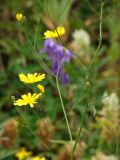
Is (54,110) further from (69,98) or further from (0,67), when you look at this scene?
(0,67)

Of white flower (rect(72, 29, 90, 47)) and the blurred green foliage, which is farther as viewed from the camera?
white flower (rect(72, 29, 90, 47))

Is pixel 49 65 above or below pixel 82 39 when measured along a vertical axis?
below

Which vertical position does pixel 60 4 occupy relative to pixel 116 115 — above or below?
above

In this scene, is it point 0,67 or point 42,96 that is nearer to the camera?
point 42,96

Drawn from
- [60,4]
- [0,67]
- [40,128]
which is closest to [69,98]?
[40,128]

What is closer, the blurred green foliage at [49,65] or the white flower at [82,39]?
the blurred green foliage at [49,65]

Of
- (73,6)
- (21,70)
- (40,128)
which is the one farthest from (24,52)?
(73,6)

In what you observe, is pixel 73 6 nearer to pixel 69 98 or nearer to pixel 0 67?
pixel 0 67

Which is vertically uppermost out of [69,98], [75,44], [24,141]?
[75,44]

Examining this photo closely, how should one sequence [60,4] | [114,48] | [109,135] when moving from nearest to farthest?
[109,135] < [114,48] < [60,4]

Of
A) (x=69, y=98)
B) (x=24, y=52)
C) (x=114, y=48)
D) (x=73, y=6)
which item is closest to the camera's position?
(x=69, y=98)
